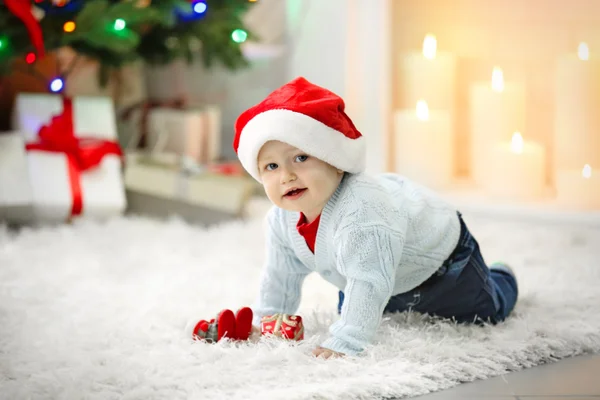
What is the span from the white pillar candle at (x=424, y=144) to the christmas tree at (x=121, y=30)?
0.51 m

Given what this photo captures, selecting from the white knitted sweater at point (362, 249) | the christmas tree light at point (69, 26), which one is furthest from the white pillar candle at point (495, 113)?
the christmas tree light at point (69, 26)

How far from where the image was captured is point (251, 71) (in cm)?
272

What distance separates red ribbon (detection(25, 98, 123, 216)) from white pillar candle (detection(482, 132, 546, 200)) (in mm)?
1004

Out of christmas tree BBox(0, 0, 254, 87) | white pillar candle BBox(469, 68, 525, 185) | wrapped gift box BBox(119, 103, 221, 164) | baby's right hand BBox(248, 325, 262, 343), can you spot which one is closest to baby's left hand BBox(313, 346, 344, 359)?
baby's right hand BBox(248, 325, 262, 343)

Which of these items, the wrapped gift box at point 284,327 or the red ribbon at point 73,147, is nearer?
the wrapped gift box at point 284,327

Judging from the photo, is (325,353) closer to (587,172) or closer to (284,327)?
(284,327)

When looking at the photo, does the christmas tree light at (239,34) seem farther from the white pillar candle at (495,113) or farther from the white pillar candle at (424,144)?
the white pillar candle at (495,113)

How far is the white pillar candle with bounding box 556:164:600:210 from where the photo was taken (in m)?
1.99

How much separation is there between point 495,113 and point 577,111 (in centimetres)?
21

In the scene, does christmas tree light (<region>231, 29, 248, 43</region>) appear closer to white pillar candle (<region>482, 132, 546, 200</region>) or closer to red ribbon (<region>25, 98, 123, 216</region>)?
red ribbon (<region>25, 98, 123, 216</region>)

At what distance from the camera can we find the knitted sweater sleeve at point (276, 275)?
1.27m

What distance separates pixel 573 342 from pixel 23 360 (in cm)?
78

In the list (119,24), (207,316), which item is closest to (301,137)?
(207,316)

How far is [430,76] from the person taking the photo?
2254 mm
